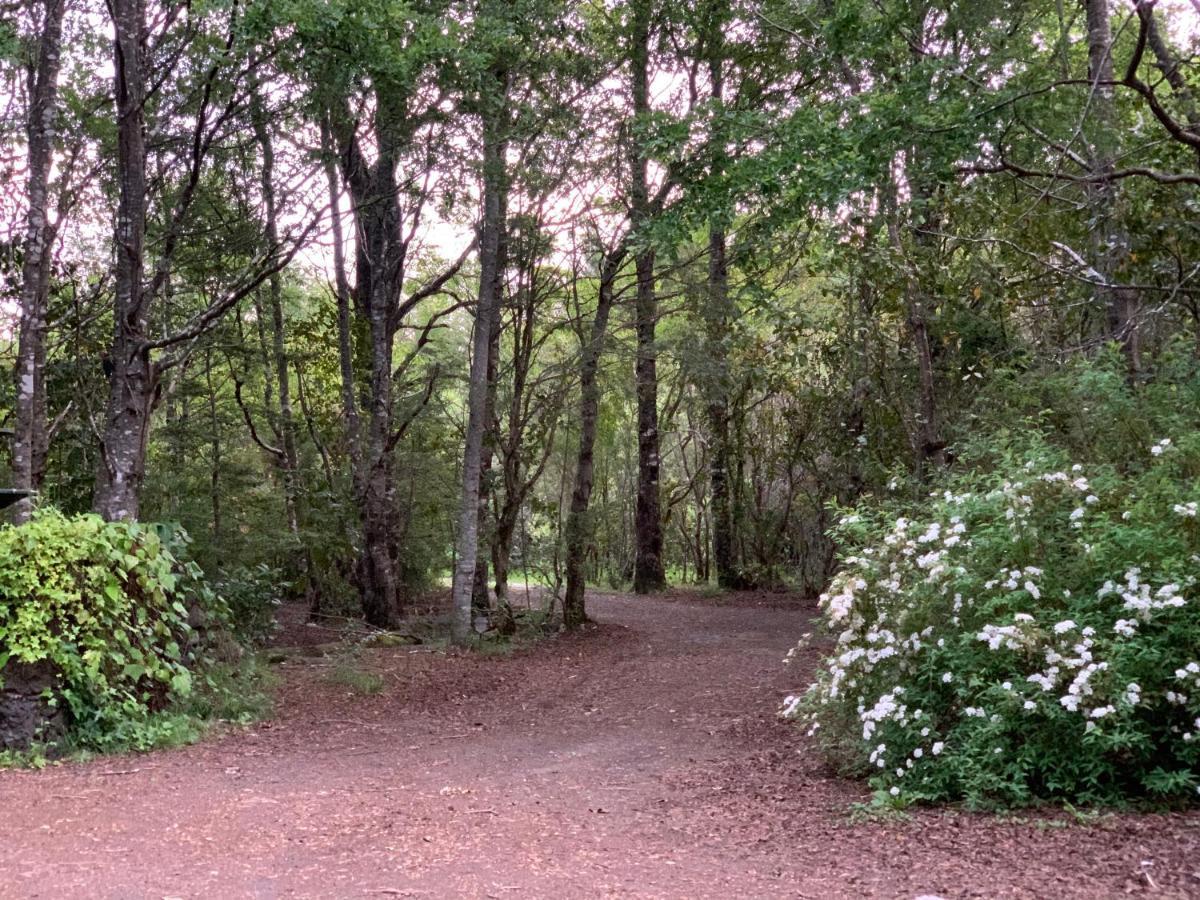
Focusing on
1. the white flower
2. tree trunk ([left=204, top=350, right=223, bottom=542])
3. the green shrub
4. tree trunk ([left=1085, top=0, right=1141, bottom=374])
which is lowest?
the green shrub

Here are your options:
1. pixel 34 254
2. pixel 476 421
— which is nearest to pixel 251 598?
pixel 476 421

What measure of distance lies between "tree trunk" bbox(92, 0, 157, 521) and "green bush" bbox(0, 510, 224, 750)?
4.61 ft

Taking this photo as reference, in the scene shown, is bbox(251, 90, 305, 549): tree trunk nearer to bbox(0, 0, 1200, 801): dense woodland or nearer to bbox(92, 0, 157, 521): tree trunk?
bbox(0, 0, 1200, 801): dense woodland

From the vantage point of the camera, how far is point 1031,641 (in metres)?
4.17

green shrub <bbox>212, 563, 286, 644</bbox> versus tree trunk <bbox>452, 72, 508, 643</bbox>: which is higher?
tree trunk <bbox>452, 72, 508, 643</bbox>

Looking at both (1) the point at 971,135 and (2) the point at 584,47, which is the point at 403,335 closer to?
(2) the point at 584,47

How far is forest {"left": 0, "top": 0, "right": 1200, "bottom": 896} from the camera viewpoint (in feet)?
15.4

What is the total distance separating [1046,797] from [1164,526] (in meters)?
1.43

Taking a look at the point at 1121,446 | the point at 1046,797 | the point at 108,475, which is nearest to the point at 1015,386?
the point at 1121,446

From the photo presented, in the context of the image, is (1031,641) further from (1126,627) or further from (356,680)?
(356,680)

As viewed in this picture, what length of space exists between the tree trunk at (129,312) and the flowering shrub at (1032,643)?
6177 mm

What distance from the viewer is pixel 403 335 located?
20.9 m

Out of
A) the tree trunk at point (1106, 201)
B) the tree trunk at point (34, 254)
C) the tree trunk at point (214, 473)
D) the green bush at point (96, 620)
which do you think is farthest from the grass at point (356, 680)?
the tree trunk at point (1106, 201)

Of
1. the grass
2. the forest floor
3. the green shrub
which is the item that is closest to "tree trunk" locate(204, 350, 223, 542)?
the green shrub
